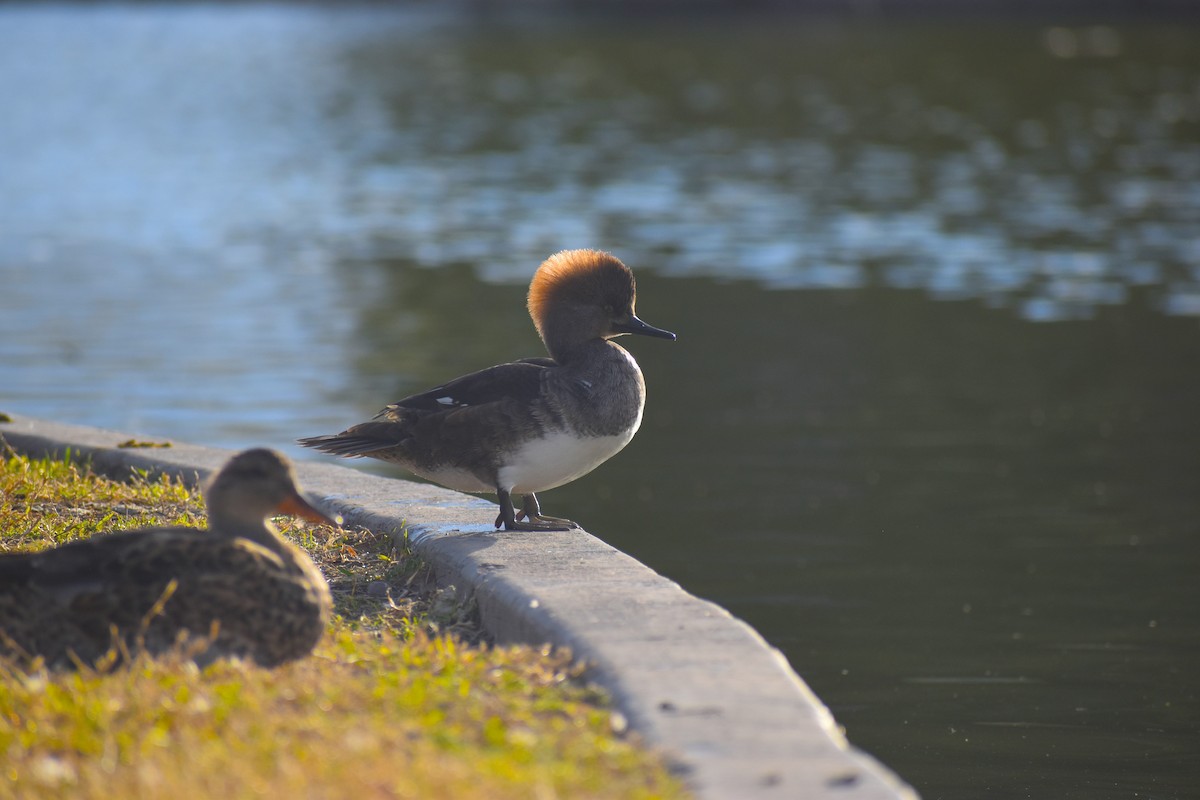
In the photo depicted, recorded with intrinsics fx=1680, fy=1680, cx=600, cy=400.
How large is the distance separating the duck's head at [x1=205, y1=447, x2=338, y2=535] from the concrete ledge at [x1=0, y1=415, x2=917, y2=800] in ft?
2.88

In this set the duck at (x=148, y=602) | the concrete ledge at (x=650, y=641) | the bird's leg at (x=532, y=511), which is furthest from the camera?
the bird's leg at (x=532, y=511)

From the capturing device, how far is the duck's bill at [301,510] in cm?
514

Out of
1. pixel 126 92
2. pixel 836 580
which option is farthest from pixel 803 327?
pixel 126 92

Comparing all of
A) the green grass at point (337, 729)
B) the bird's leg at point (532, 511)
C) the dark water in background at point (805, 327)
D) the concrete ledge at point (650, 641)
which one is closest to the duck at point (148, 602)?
the green grass at point (337, 729)

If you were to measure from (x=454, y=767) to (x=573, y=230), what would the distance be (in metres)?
16.7

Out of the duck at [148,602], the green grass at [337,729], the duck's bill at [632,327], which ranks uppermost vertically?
the duck's bill at [632,327]

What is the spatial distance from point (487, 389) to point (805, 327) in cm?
919

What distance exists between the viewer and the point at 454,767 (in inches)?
151

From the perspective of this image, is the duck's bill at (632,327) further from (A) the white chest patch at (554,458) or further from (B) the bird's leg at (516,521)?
(B) the bird's leg at (516,521)

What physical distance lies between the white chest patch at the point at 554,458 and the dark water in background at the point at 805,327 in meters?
1.56

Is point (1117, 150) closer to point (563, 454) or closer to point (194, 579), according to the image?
point (563, 454)

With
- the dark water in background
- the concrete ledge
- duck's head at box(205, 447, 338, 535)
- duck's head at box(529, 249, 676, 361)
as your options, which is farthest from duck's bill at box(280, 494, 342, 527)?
the dark water in background

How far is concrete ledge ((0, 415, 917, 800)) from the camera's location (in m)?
4.05

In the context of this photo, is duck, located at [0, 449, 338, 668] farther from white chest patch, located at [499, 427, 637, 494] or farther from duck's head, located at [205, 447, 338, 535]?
white chest patch, located at [499, 427, 637, 494]
